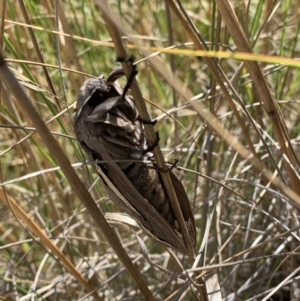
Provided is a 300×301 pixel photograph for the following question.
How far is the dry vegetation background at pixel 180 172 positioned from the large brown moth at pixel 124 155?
14 centimetres

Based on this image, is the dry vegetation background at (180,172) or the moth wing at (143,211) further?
the dry vegetation background at (180,172)

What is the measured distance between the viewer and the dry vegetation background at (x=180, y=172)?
49.4 inches

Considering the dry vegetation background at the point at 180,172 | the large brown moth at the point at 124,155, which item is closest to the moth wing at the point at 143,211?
the large brown moth at the point at 124,155

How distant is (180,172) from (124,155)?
29.9 inches

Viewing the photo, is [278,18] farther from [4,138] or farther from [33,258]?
[33,258]

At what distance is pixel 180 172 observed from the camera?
1.68 meters

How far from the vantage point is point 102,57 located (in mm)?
2043

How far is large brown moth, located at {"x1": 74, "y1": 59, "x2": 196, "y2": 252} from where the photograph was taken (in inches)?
34.4

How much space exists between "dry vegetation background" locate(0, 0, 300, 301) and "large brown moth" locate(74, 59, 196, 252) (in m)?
0.14

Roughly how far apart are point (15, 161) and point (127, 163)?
130 centimetres

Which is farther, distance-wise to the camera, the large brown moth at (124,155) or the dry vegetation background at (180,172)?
the dry vegetation background at (180,172)

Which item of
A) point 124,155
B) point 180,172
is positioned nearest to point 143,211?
point 124,155

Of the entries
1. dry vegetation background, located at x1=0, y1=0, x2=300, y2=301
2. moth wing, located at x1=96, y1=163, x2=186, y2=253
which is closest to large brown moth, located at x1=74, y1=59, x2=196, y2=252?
moth wing, located at x1=96, y1=163, x2=186, y2=253

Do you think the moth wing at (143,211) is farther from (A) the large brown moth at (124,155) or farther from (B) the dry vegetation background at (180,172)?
(B) the dry vegetation background at (180,172)
